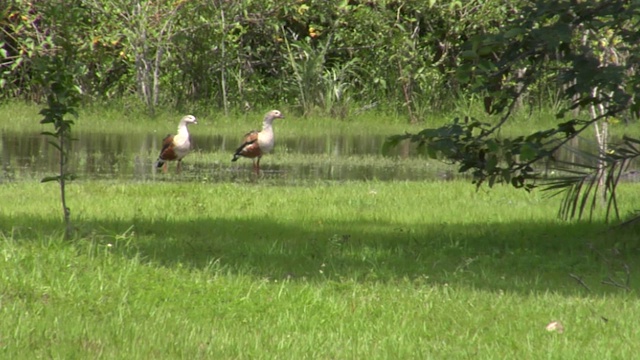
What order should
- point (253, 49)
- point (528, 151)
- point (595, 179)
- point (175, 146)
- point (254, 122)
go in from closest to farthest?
1. point (528, 151)
2. point (595, 179)
3. point (175, 146)
4. point (254, 122)
5. point (253, 49)

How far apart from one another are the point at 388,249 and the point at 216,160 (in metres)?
9.06

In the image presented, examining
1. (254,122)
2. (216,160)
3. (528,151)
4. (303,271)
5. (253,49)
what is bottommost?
(216,160)

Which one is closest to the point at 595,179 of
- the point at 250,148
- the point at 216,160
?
the point at 250,148

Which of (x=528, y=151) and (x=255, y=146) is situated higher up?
(x=528, y=151)

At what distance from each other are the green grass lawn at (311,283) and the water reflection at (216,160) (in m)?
3.94

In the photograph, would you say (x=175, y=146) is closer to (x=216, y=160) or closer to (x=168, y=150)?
(x=168, y=150)

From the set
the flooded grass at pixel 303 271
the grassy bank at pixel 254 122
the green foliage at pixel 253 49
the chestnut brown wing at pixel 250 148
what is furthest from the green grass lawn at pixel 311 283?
the green foliage at pixel 253 49

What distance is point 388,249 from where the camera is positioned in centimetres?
935

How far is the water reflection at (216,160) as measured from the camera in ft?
53.3

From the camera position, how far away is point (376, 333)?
620 centimetres

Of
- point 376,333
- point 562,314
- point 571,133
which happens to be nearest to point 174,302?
point 376,333

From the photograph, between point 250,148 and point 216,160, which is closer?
point 250,148

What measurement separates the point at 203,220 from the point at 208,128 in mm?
12454

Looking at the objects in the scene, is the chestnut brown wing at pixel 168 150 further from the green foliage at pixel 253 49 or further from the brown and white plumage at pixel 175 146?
the green foliage at pixel 253 49
